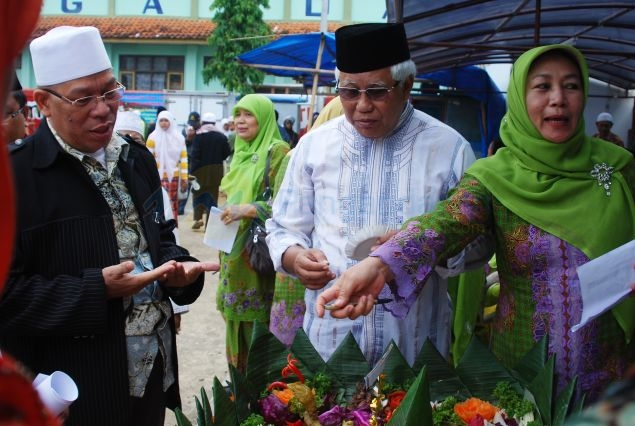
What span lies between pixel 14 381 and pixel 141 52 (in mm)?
28296

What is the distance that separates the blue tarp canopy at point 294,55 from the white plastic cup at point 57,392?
731 cm

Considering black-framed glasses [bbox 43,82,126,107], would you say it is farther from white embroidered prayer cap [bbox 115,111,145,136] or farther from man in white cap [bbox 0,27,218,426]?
white embroidered prayer cap [bbox 115,111,145,136]

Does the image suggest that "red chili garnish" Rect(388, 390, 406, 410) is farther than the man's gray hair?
No

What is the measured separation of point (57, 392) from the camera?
1430 mm

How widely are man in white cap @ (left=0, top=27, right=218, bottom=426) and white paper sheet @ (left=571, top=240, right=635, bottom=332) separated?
1.14 meters

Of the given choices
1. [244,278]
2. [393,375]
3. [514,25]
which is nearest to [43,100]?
[393,375]

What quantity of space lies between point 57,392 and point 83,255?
710mm

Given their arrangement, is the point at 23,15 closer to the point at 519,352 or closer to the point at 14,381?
the point at 14,381

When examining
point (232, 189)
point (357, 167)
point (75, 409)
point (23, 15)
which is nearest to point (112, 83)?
point (357, 167)

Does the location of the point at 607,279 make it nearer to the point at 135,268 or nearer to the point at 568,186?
the point at 568,186

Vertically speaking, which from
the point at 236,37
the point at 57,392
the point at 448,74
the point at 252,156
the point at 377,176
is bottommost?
the point at 57,392

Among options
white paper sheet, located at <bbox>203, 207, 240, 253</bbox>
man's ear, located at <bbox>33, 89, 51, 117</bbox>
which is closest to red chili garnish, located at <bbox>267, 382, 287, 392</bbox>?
man's ear, located at <bbox>33, 89, 51, 117</bbox>

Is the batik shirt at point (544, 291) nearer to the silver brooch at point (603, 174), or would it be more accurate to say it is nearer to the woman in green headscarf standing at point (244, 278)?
the silver brooch at point (603, 174)

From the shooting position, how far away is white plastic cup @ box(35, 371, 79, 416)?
1.40 metres
